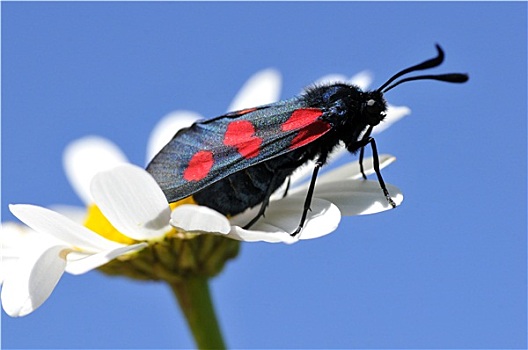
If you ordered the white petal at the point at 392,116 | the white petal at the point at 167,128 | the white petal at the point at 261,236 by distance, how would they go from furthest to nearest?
the white petal at the point at 167,128 → the white petal at the point at 392,116 → the white petal at the point at 261,236

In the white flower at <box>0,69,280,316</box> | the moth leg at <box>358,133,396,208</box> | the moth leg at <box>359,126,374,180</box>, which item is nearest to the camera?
the white flower at <box>0,69,280,316</box>

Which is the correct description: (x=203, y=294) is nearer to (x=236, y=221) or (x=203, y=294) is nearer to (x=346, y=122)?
(x=236, y=221)

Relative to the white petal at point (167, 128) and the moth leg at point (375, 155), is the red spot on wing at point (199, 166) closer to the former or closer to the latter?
the moth leg at point (375, 155)

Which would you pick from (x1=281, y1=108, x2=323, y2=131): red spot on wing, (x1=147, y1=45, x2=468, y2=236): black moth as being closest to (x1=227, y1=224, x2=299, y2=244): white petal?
(x1=147, y1=45, x2=468, y2=236): black moth

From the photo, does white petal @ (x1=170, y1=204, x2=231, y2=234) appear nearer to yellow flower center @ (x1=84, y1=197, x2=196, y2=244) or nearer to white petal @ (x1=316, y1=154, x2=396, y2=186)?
Answer: yellow flower center @ (x1=84, y1=197, x2=196, y2=244)

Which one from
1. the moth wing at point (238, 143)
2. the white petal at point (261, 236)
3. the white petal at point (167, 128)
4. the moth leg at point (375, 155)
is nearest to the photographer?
the white petal at point (261, 236)

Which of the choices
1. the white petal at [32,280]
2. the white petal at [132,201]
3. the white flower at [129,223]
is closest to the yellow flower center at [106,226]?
the white flower at [129,223]
